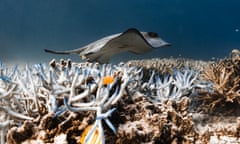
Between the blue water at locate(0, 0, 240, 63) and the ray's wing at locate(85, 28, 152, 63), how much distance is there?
16.3 m

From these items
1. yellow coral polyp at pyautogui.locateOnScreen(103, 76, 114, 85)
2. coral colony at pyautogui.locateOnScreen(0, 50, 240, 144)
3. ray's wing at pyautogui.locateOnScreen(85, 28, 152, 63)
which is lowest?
coral colony at pyautogui.locateOnScreen(0, 50, 240, 144)

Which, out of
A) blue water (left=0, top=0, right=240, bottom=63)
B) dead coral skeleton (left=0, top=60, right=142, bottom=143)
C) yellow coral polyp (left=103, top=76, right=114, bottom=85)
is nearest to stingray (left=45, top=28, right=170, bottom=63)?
yellow coral polyp (left=103, top=76, right=114, bottom=85)

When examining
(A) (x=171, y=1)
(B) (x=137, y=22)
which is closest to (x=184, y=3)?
(A) (x=171, y=1)

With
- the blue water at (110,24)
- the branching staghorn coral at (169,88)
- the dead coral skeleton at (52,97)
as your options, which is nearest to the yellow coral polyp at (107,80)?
the dead coral skeleton at (52,97)

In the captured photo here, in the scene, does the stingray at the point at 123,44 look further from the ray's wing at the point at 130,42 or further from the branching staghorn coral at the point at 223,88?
the branching staghorn coral at the point at 223,88

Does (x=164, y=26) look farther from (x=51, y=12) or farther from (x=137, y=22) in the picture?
(x=51, y=12)

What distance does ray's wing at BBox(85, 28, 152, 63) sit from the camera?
3.24m

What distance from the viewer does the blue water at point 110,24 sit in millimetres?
30328

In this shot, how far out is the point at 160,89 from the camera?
110 inches

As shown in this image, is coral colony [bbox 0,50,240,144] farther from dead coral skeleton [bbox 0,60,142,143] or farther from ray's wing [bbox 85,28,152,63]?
ray's wing [bbox 85,28,152,63]

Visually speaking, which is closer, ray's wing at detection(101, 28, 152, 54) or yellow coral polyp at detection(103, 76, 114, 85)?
yellow coral polyp at detection(103, 76, 114, 85)

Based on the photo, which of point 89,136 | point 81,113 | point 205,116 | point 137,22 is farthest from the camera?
point 137,22

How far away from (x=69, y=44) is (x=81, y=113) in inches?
1465

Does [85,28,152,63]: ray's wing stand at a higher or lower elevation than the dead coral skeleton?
higher
